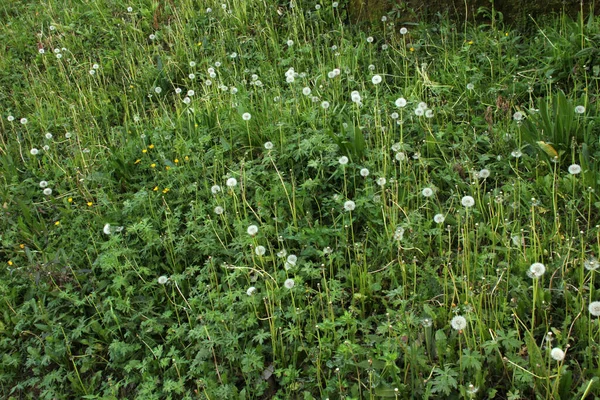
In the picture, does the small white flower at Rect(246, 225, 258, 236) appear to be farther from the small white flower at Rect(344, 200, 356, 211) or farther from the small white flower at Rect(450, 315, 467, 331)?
the small white flower at Rect(450, 315, 467, 331)

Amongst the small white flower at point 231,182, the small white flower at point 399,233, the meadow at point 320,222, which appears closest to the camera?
the meadow at point 320,222

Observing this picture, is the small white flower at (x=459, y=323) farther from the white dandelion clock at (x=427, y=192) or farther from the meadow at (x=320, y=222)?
the white dandelion clock at (x=427, y=192)

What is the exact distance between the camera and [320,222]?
3.34 meters

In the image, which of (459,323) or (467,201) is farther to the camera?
(467,201)

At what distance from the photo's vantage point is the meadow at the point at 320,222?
2500 mm

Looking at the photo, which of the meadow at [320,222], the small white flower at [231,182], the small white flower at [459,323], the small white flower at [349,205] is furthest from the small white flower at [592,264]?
the small white flower at [231,182]

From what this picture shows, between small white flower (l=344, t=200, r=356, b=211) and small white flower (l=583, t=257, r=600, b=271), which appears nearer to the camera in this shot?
small white flower (l=583, t=257, r=600, b=271)

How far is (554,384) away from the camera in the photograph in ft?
7.06

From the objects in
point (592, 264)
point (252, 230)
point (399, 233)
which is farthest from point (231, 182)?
point (592, 264)

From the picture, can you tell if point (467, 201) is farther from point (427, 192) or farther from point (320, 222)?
point (320, 222)

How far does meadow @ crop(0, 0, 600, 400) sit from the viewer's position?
250cm

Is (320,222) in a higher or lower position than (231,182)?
lower

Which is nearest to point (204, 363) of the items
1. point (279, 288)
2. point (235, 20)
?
point (279, 288)

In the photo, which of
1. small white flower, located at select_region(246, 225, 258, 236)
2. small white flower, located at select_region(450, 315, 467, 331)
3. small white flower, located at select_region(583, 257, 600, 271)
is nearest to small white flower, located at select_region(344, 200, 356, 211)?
small white flower, located at select_region(246, 225, 258, 236)
